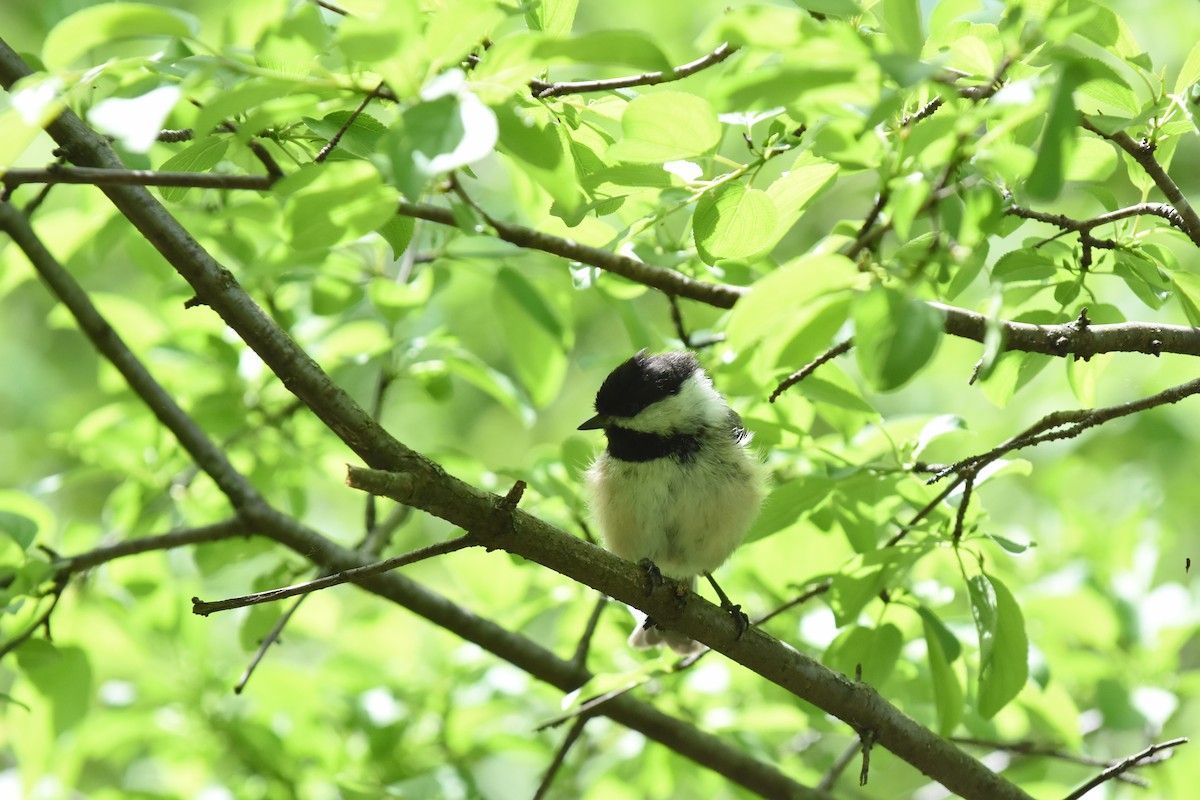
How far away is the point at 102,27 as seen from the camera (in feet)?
3.95

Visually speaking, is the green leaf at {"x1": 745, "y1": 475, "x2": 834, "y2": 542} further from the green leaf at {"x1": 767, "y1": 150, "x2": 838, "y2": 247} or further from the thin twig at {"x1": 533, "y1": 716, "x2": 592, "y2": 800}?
the thin twig at {"x1": 533, "y1": 716, "x2": 592, "y2": 800}

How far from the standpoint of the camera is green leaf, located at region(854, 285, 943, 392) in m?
1.17

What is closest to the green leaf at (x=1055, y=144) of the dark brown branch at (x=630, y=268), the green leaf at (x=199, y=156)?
the dark brown branch at (x=630, y=268)

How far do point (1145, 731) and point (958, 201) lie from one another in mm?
2136

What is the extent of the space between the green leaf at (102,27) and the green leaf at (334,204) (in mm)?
229

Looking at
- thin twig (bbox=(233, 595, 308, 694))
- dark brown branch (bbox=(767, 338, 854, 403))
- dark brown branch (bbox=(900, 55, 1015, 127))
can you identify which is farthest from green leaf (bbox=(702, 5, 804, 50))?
thin twig (bbox=(233, 595, 308, 694))

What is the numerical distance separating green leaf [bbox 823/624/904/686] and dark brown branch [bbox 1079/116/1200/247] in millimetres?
961

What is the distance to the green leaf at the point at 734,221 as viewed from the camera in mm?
1736

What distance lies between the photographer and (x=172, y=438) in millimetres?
2941

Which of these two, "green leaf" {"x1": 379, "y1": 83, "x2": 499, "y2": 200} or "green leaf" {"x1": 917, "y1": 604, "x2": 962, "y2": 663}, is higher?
"green leaf" {"x1": 379, "y1": 83, "x2": 499, "y2": 200}

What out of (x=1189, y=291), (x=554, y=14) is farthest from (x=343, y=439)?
(x=1189, y=291)

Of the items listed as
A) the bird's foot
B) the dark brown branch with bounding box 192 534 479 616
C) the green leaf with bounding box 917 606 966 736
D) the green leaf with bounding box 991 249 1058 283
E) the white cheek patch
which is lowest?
the green leaf with bounding box 917 606 966 736

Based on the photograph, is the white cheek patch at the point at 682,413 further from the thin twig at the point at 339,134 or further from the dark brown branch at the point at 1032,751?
the thin twig at the point at 339,134

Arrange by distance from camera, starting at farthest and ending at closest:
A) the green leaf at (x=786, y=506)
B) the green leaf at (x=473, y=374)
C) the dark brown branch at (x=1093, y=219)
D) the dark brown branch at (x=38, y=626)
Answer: the green leaf at (x=473, y=374) < the dark brown branch at (x=38, y=626) < the green leaf at (x=786, y=506) < the dark brown branch at (x=1093, y=219)
